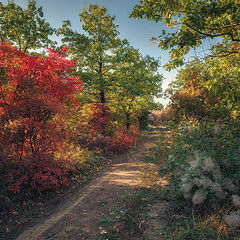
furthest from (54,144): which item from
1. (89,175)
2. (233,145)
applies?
(233,145)

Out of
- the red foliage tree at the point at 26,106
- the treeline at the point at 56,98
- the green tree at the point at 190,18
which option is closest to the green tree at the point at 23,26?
the treeline at the point at 56,98

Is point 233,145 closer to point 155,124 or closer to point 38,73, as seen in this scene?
point 38,73

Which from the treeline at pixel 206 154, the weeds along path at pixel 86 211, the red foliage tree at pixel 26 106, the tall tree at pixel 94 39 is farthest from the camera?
the tall tree at pixel 94 39

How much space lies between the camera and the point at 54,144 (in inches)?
220

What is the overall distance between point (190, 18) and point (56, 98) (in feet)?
15.4

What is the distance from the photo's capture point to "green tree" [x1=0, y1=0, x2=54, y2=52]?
11.1m

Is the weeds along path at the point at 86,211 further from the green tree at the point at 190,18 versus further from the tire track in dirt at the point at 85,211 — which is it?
the green tree at the point at 190,18

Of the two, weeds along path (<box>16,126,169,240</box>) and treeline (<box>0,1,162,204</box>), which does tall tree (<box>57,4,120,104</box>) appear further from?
weeds along path (<box>16,126,169,240</box>)

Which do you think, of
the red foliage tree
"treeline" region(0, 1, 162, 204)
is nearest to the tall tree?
"treeline" region(0, 1, 162, 204)

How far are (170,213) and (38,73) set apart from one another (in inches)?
238

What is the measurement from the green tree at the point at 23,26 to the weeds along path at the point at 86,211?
11.7 m

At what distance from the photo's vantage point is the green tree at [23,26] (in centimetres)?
1105

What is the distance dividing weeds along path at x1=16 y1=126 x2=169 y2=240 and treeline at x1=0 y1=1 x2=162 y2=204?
105 centimetres

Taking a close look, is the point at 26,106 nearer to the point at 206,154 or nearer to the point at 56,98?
the point at 56,98
